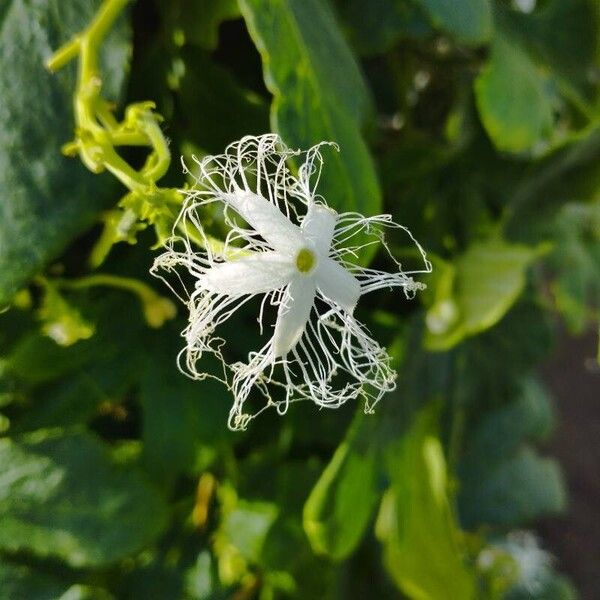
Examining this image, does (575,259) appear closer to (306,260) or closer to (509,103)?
(509,103)

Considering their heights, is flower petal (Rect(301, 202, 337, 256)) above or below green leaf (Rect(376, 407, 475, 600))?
above

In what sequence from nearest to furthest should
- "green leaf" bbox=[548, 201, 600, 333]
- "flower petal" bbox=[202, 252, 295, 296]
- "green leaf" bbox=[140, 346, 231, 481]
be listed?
"flower petal" bbox=[202, 252, 295, 296]
"green leaf" bbox=[140, 346, 231, 481]
"green leaf" bbox=[548, 201, 600, 333]

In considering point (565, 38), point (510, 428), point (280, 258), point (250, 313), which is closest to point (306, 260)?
point (280, 258)

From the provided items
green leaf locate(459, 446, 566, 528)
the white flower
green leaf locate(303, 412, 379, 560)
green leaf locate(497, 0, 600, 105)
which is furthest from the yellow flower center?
green leaf locate(459, 446, 566, 528)

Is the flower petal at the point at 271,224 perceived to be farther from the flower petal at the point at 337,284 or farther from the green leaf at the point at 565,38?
the green leaf at the point at 565,38

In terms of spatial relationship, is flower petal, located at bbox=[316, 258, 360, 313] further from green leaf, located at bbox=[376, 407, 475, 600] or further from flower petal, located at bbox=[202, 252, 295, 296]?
green leaf, located at bbox=[376, 407, 475, 600]

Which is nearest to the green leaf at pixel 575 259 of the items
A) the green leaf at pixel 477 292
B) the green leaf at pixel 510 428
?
the green leaf at pixel 510 428
